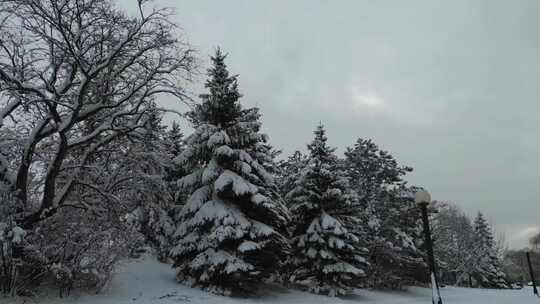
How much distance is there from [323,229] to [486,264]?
35326 mm

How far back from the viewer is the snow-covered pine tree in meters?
44.8

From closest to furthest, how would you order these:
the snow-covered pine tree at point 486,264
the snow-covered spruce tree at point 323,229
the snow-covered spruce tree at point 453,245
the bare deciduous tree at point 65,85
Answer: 1. the bare deciduous tree at point 65,85
2. the snow-covered spruce tree at point 323,229
3. the snow-covered spruce tree at point 453,245
4. the snow-covered pine tree at point 486,264

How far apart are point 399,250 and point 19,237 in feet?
71.3

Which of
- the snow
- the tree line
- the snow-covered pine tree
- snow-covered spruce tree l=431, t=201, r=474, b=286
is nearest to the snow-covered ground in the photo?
the tree line

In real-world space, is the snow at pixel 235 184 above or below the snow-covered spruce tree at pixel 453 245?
below

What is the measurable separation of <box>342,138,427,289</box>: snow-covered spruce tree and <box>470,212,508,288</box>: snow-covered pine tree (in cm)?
2020

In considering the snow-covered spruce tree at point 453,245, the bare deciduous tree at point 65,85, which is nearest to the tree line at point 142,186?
the bare deciduous tree at point 65,85

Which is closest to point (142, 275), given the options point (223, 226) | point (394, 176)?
point (223, 226)

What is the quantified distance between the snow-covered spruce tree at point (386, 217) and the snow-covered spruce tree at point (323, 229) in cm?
388

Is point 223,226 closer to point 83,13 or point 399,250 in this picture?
Result: point 83,13

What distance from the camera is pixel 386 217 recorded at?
86.0 feet

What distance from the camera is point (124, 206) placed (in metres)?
13.0

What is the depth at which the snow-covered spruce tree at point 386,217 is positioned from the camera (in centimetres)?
2533

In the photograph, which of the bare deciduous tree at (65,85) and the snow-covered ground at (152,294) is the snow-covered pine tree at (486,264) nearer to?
the snow-covered ground at (152,294)
